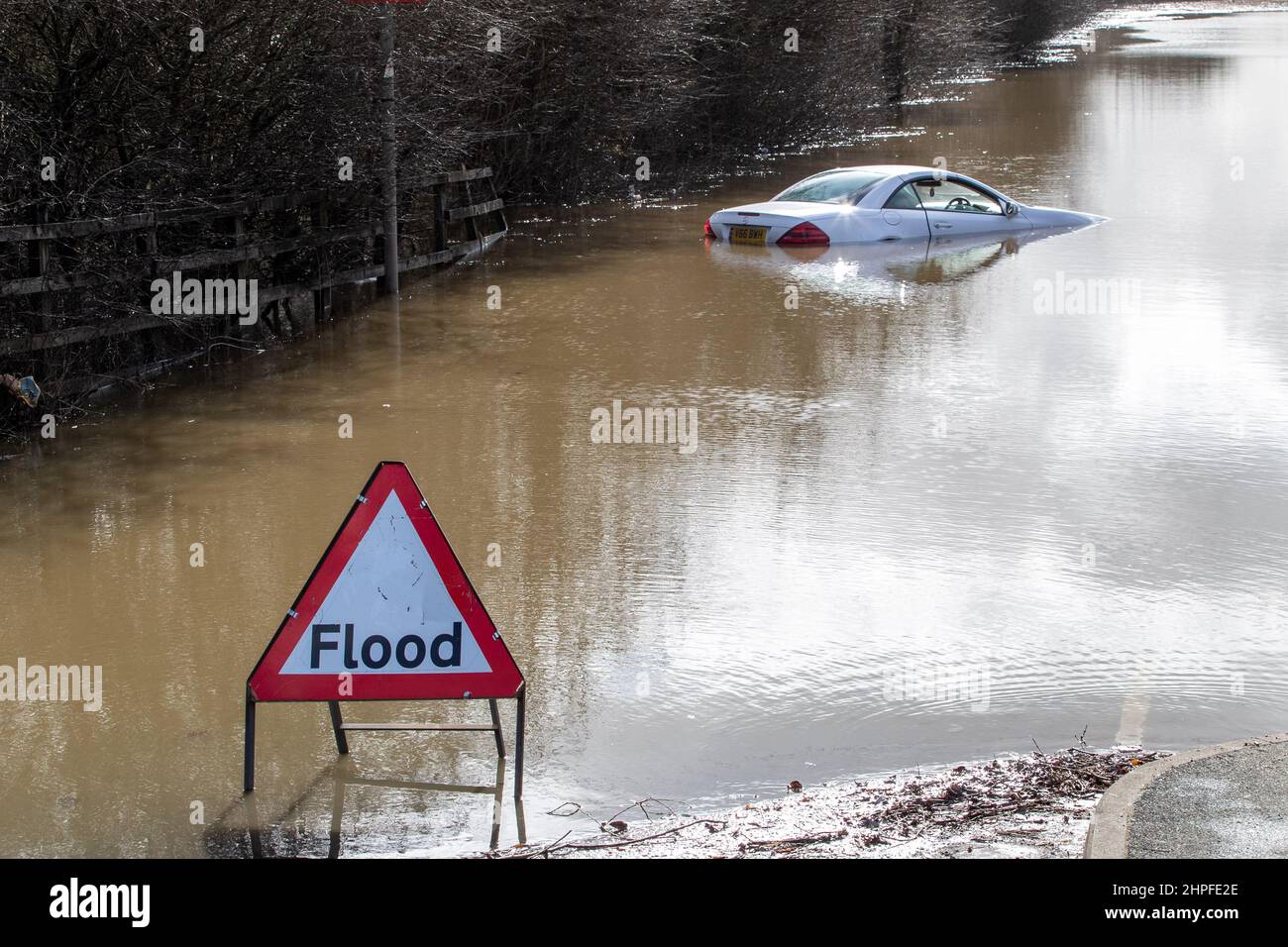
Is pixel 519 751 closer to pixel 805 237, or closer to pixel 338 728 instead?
pixel 338 728

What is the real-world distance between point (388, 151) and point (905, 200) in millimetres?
7441

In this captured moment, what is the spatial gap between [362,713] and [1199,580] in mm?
4305

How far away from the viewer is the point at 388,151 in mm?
15141

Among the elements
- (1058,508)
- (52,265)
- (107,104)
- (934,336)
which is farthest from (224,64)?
(1058,508)

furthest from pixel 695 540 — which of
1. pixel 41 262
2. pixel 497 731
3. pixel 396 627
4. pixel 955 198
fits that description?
pixel 955 198

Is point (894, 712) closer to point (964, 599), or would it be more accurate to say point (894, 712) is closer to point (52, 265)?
point (964, 599)

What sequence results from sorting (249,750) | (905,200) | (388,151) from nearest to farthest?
(249,750), (388,151), (905,200)

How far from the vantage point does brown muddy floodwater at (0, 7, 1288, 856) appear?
601 cm

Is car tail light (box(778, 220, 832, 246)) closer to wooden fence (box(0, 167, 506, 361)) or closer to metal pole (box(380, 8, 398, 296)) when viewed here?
wooden fence (box(0, 167, 506, 361))

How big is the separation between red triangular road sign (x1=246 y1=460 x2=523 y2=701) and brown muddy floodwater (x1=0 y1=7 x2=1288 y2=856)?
49 centimetres

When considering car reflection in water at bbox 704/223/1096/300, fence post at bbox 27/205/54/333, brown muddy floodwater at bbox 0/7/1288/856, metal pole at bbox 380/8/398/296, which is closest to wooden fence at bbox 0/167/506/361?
fence post at bbox 27/205/54/333

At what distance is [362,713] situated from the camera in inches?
253

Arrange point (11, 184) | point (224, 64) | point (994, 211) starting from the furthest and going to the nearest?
point (994, 211), point (224, 64), point (11, 184)

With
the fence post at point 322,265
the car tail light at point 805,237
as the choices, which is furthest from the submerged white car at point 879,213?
the fence post at point 322,265
